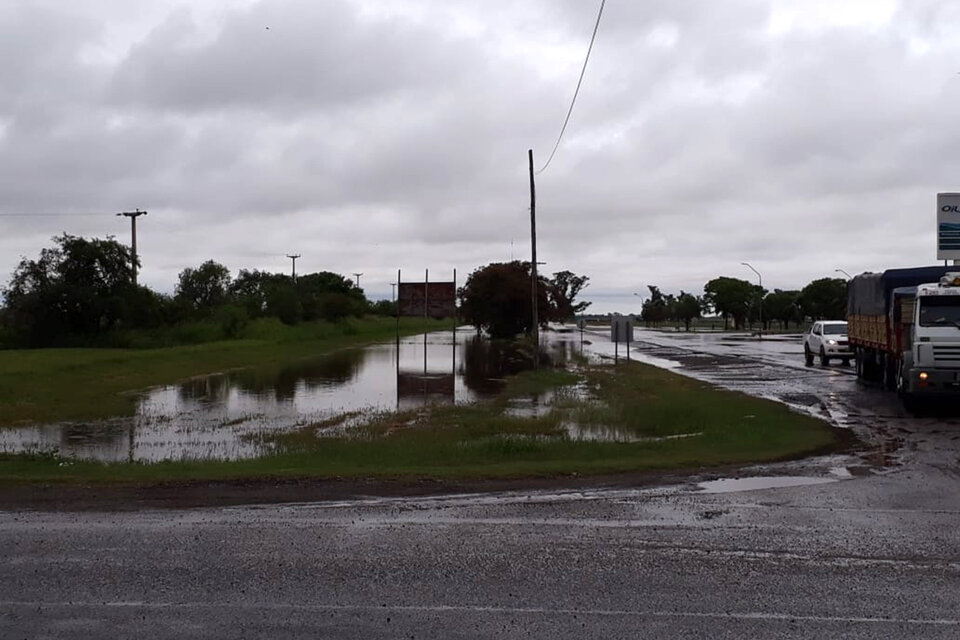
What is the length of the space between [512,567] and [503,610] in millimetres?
1161

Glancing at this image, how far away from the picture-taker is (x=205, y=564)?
7.98m

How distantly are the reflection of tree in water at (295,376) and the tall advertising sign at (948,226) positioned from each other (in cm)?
2269

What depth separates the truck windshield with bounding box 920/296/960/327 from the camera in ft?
67.2

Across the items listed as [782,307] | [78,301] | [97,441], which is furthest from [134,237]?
[782,307]

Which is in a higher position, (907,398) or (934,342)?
(934,342)

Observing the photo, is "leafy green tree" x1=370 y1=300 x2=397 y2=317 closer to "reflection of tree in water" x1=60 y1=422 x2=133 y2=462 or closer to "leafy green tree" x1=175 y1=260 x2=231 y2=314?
"leafy green tree" x1=175 y1=260 x2=231 y2=314

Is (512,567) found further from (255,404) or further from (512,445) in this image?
(255,404)

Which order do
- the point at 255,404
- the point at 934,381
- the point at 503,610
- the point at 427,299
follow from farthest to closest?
the point at 427,299 < the point at 255,404 < the point at 934,381 < the point at 503,610

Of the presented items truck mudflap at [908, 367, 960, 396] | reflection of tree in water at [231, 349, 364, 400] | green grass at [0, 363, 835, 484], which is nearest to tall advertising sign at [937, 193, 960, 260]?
green grass at [0, 363, 835, 484]

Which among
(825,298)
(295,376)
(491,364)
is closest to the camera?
(295,376)

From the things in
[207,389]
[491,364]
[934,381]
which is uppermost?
[934,381]

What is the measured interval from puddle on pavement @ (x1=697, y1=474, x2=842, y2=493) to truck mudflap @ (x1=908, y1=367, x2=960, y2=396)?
328 inches

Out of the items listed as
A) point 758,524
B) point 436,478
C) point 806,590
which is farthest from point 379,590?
point 436,478

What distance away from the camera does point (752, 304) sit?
437ft
